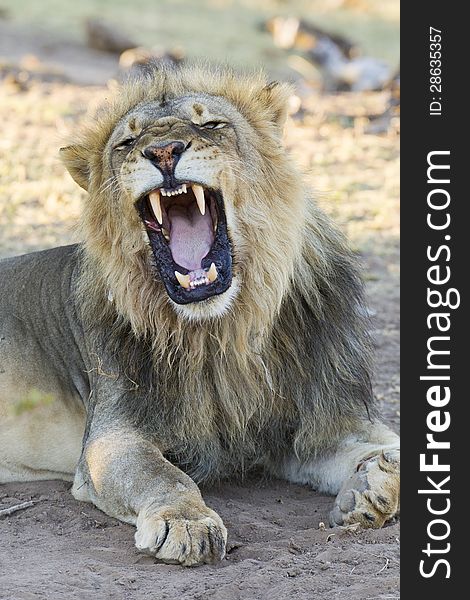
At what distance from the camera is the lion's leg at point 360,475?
3.87 m

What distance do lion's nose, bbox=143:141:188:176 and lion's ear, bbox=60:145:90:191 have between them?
56 cm

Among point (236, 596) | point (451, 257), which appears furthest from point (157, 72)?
point (236, 596)

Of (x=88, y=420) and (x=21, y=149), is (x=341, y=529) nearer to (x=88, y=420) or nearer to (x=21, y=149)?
(x=88, y=420)

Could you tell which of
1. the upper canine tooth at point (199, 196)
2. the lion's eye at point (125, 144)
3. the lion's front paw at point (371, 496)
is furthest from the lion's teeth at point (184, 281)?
the lion's front paw at point (371, 496)

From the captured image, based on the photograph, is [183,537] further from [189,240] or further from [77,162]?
[77,162]

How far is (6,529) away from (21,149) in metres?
5.63

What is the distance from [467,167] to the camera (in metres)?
3.90

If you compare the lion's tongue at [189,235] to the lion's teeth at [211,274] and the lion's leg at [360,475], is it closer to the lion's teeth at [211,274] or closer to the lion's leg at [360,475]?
the lion's teeth at [211,274]

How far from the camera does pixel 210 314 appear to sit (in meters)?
3.94

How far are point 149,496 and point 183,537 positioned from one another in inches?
11.8

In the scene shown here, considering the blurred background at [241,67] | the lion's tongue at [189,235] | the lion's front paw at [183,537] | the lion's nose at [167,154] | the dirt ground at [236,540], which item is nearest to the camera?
the dirt ground at [236,540]

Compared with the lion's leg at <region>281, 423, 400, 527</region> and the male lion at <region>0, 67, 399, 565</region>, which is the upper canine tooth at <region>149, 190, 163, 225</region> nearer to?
the male lion at <region>0, 67, 399, 565</region>

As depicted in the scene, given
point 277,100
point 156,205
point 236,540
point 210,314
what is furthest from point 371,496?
point 277,100

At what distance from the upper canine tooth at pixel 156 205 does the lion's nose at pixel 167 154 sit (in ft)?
0.43
